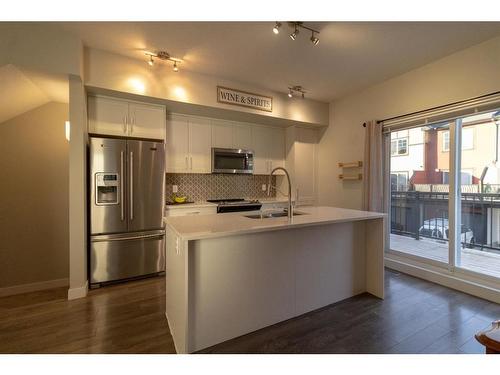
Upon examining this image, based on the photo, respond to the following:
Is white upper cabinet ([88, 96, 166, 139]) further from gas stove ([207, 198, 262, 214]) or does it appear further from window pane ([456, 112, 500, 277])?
window pane ([456, 112, 500, 277])

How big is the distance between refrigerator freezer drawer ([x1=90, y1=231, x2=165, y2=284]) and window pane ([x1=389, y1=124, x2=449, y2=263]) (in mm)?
3466

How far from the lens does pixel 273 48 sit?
2.65 m

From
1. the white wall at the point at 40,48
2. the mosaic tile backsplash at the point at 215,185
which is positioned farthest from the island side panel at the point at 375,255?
the white wall at the point at 40,48

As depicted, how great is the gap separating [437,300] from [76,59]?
448 centimetres

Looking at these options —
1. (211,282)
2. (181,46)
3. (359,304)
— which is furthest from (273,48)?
(359,304)

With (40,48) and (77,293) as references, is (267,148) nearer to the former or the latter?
(40,48)

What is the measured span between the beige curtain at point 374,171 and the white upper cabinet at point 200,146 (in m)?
2.48

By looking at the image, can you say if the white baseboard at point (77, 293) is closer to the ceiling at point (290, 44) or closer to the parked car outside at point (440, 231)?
the ceiling at point (290, 44)

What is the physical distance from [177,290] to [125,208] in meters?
1.62

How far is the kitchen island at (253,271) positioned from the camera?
5.43 feet

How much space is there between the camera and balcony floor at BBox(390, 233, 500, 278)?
8.93 ft

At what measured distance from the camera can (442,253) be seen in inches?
125
